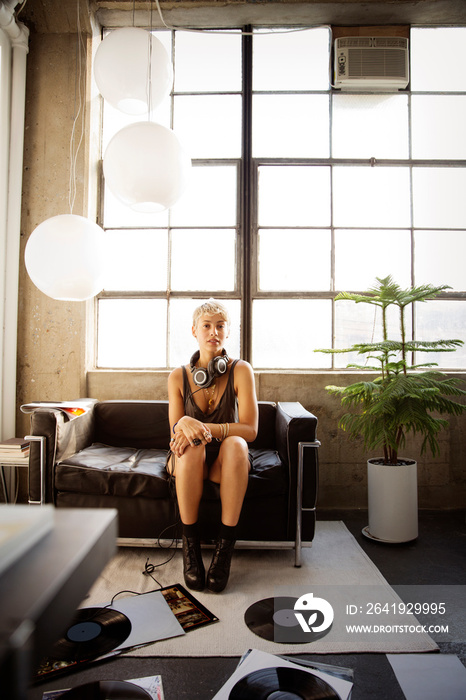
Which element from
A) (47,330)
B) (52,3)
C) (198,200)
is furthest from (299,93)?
(47,330)

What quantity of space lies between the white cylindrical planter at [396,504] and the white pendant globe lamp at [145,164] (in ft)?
6.15

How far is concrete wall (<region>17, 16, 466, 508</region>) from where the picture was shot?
3.12 m

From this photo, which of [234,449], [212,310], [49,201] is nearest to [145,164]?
[212,310]

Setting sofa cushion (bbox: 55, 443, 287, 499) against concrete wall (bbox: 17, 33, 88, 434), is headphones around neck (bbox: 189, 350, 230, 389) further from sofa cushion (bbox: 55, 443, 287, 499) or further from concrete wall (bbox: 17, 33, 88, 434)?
concrete wall (bbox: 17, 33, 88, 434)

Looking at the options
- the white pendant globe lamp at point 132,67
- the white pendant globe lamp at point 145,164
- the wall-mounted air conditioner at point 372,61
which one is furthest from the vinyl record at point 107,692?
the wall-mounted air conditioner at point 372,61

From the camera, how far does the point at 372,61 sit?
3303mm

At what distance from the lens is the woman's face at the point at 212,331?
91.4 inches

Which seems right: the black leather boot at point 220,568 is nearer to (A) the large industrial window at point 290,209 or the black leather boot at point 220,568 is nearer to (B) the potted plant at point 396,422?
(B) the potted plant at point 396,422

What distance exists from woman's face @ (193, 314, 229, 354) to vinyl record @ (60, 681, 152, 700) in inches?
56.9

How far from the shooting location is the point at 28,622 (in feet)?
1.08

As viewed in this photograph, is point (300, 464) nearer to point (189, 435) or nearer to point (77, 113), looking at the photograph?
point (189, 435)

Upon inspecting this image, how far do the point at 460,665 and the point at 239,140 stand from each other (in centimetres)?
338

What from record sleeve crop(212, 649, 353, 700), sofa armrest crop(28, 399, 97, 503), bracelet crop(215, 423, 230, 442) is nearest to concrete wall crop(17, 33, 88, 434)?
sofa armrest crop(28, 399, 97, 503)

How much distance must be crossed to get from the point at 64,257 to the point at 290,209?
187 centimetres
